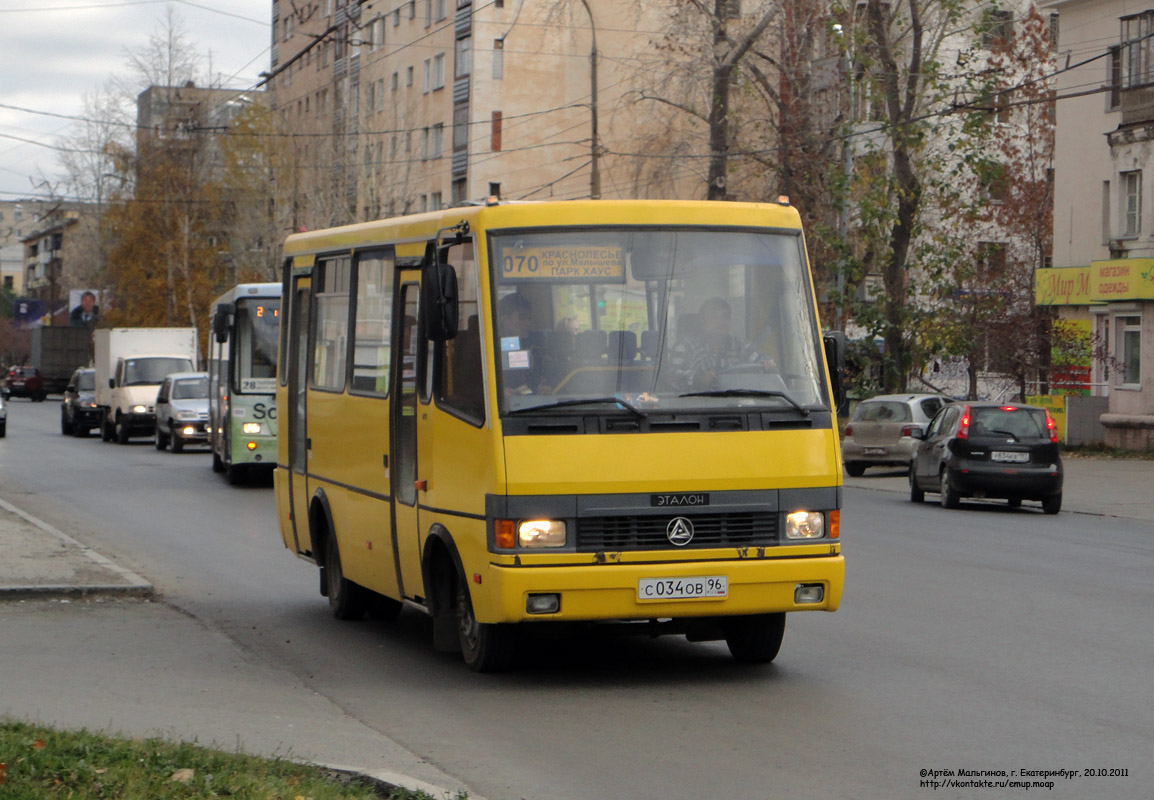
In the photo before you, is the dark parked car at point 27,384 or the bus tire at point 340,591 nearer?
the bus tire at point 340,591

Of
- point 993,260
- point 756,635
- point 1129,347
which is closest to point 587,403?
point 756,635

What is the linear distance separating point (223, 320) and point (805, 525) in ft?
62.8

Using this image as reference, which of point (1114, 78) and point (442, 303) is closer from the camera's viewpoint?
point (442, 303)

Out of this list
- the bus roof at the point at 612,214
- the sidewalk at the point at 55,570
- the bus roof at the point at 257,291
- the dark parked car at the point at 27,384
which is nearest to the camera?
the bus roof at the point at 612,214

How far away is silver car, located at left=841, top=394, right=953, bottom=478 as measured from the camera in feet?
105

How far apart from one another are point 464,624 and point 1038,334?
37.9 meters

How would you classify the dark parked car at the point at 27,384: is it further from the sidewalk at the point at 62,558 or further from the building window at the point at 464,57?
the sidewalk at the point at 62,558

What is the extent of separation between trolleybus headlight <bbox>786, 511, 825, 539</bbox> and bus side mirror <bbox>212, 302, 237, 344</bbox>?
19138 millimetres

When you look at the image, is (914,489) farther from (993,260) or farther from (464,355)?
(993,260)

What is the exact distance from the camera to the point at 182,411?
124 ft

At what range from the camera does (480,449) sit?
8883 mm

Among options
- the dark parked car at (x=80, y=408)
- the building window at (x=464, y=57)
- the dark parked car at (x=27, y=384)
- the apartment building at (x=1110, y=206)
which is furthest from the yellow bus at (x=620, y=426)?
the dark parked car at (x=27, y=384)

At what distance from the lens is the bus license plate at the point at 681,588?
28.7 feet

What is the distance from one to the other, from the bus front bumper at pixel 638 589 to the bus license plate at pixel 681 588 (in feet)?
0.05
